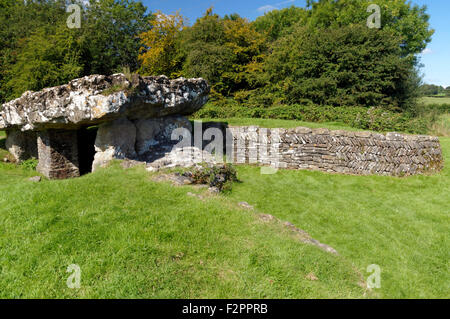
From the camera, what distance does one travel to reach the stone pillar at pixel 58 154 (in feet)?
33.0

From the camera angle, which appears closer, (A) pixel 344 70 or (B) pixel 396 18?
(A) pixel 344 70

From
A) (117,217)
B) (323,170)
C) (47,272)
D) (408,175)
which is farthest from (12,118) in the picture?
(408,175)

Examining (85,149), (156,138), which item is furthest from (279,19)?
(85,149)

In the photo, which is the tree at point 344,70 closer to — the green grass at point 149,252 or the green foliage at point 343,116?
the green foliage at point 343,116

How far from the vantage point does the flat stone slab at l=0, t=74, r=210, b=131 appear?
8.27 metres

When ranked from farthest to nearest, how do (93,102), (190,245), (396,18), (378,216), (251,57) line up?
(396,18)
(251,57)
(93,102)
(378,216)
(190,245)

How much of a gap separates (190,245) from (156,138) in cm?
728

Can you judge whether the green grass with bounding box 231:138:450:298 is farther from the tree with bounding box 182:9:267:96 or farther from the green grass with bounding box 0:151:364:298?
the tree with bounding box 182:9:267:96

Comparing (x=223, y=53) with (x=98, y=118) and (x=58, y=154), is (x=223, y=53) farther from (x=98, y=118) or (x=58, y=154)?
(x=98, y=118)

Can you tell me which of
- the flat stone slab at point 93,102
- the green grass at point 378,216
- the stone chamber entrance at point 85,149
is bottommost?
the green grass at point 378,216

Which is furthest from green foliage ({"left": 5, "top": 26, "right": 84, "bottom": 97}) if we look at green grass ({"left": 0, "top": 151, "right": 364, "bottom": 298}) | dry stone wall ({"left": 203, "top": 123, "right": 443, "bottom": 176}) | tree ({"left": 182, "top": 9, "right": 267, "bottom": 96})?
green grass ({"left": 0, "top": 151, "right": 364, "bottom": 298})

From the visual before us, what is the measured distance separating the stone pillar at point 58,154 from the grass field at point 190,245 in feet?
12.8

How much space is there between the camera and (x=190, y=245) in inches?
174

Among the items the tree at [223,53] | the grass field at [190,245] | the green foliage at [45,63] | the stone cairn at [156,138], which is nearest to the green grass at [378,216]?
the grass field at [190,245]
